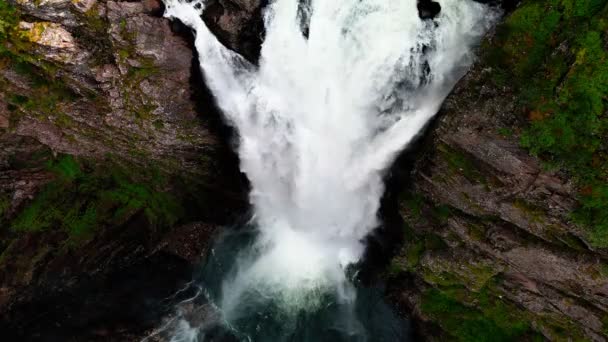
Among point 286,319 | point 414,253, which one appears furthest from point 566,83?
point 286,319

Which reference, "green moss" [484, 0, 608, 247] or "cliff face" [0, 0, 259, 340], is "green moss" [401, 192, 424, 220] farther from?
"cliff face" [0, 0, 259, 340]

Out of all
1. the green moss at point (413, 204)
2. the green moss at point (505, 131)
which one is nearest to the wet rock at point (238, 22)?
the green moss at point (413, 204)

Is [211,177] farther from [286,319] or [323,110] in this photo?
[286,319]

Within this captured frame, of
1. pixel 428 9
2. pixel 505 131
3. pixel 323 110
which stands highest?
pixel 428 9

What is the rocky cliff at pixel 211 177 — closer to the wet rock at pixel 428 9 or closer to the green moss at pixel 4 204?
the green moss at pixel 4 204

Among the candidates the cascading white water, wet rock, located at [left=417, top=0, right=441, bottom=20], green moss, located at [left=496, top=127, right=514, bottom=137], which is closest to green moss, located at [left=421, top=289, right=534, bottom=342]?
the cascading white water

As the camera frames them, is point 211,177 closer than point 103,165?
No
